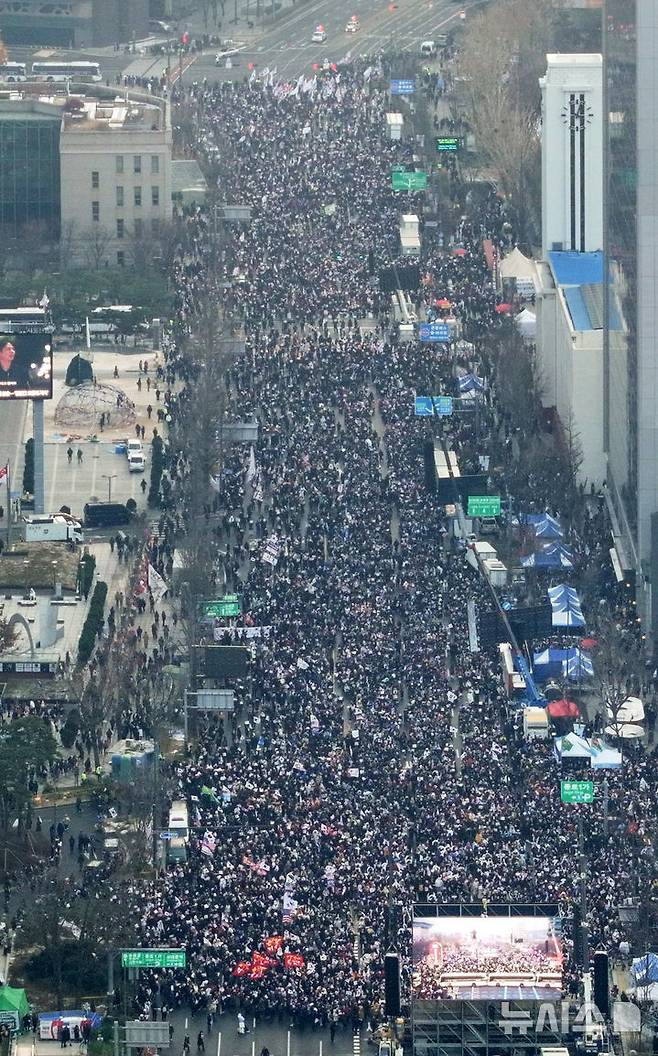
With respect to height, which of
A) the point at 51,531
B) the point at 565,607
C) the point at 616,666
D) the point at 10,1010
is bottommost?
the point at 10,1010

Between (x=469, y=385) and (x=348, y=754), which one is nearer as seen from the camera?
(x=348, y=754)

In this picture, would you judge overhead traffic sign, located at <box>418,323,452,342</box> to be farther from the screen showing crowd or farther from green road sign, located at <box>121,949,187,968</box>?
green road sign, located at <box>121,949,187,968</box>

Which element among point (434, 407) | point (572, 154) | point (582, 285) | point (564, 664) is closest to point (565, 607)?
point (564, 664)

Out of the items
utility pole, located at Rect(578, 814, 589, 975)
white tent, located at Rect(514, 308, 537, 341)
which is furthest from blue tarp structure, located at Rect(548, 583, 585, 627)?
white tent, located at Rect(514, 308, 537, 341)

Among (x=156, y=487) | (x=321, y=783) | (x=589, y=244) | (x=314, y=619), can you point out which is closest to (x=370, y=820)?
(x=321, y=783)

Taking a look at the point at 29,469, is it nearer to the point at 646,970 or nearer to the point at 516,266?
the point at 516,266

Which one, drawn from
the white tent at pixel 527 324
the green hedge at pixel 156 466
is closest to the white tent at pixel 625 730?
the green hedge at pixel 156 466

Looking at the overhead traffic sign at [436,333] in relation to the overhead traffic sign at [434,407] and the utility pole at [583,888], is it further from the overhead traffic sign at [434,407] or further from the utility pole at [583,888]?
the utility pole at [583,888]
